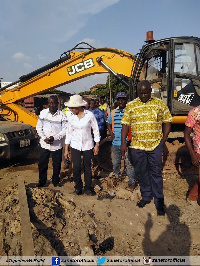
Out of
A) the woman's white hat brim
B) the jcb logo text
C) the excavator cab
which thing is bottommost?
the woman's white hat brim

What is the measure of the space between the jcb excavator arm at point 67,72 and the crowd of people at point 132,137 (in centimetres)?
212

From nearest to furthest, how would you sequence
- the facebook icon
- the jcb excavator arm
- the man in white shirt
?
the facebook icon
the man in white shirt
the jcb excavator arm

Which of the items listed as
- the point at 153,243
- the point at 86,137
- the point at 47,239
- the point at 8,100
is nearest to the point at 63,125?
the point at 86,137

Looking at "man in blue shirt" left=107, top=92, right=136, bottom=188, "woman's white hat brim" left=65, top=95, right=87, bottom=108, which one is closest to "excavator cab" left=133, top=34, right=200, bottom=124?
"man in blue shirt" left=107, top=92, right=136, bottom=188

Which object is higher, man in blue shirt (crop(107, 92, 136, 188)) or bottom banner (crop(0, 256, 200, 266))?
man in blue shirt (crop(107, 92, 136, 188))

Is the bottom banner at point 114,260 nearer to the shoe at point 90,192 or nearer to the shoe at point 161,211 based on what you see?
the shoe at point 161,211

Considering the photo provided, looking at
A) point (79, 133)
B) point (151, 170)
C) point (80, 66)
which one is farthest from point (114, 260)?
point (80, 66)

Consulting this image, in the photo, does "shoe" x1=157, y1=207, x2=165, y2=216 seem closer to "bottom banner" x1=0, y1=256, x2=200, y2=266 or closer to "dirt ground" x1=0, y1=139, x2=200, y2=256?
"dirt ground" x1=0, y1=139, x2=200, y2=256

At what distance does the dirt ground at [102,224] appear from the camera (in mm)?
2758

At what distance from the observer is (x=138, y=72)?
5633 mm

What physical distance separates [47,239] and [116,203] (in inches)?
61.1

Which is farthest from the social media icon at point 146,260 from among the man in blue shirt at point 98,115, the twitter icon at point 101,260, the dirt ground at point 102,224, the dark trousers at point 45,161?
the man in blue shirt at point 98,115

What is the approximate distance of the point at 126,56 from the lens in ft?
20.7

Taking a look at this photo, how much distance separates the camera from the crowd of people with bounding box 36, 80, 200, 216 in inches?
138
